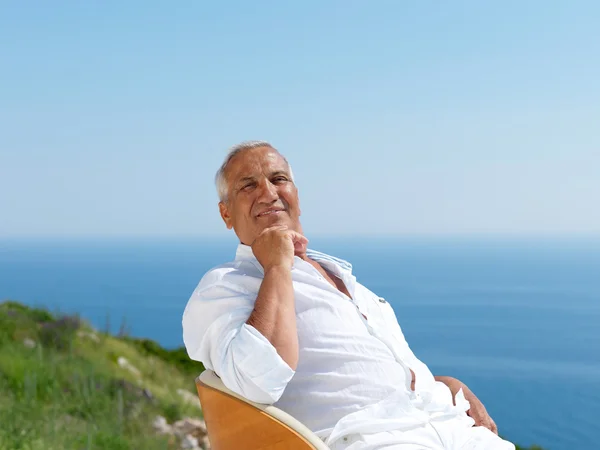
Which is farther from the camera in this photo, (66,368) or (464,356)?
(464,356)

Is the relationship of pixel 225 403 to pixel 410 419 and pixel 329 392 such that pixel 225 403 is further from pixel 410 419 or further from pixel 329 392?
pixel 410 419

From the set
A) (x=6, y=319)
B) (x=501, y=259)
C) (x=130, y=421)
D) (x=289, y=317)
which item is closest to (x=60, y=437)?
(x=130, y=421)

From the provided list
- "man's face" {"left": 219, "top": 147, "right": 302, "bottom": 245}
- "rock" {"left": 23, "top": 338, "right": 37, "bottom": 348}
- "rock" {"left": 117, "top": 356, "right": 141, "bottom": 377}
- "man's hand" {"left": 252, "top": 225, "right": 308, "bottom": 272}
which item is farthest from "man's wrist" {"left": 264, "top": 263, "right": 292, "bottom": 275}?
"rock" {"left": 117, "top": 356, "right": 141, "bottom": 377}

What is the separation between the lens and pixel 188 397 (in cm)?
562

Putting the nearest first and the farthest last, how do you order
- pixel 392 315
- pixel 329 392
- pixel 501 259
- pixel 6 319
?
pixel 329 392 → pixel 392 315 → pixel 6 319 → pixel 501 259

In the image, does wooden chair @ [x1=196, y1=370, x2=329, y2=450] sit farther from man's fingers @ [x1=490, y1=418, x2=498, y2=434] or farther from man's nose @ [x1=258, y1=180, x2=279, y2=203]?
man's fingers @ [x1=490, y1=418, x2=498, y2=434]

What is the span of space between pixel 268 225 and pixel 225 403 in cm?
68

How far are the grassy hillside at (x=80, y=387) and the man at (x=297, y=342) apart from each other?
1.79 metres

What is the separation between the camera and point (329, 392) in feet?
6.84

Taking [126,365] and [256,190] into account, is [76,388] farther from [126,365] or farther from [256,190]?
[256,190]

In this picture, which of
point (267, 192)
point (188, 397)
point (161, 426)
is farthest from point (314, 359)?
point (188, 397)

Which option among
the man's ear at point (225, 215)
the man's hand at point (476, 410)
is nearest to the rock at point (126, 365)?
the man's ear at point (225, 215)

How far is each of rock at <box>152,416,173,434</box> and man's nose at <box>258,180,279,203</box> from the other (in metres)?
2.72

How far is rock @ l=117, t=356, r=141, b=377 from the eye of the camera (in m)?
5.90
